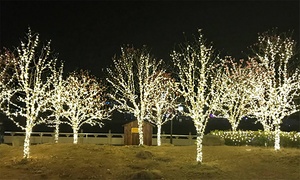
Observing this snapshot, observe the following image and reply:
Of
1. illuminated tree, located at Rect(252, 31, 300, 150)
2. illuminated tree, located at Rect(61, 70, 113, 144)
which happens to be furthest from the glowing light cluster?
illuminated tree, located at Rect(61, 70, 113, 144)

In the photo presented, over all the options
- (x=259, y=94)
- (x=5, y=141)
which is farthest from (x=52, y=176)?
(x=5, y=141)

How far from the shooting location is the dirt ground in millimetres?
13492

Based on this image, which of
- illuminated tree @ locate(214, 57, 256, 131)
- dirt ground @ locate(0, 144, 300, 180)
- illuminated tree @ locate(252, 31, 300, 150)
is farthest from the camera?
illuminated tree @ locate(214, 57, 256, 131)

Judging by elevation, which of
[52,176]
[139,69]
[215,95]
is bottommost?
[52,176]

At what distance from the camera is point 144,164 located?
1508 centimetres

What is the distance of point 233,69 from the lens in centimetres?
2627

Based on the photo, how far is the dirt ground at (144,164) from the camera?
13.5 meters

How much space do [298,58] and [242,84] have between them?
12.8ft

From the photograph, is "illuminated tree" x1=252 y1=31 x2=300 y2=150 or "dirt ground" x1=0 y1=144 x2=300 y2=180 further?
"illuminated tree" x1=252 y1=31 x2=300 y2=150

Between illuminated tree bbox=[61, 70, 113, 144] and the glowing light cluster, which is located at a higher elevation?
illuminated tree bbox=[61, 70, 113, 144]

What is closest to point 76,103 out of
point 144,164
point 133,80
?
point 133,80

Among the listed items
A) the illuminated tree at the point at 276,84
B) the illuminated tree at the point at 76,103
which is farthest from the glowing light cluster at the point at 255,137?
the illuminated tree at the point at 76,103

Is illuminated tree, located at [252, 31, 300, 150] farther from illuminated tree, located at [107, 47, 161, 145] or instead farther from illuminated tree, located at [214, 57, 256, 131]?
illuminated tree, located at [107, 47, 161, 145]

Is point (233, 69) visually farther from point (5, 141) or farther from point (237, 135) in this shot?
point (5, 141)
